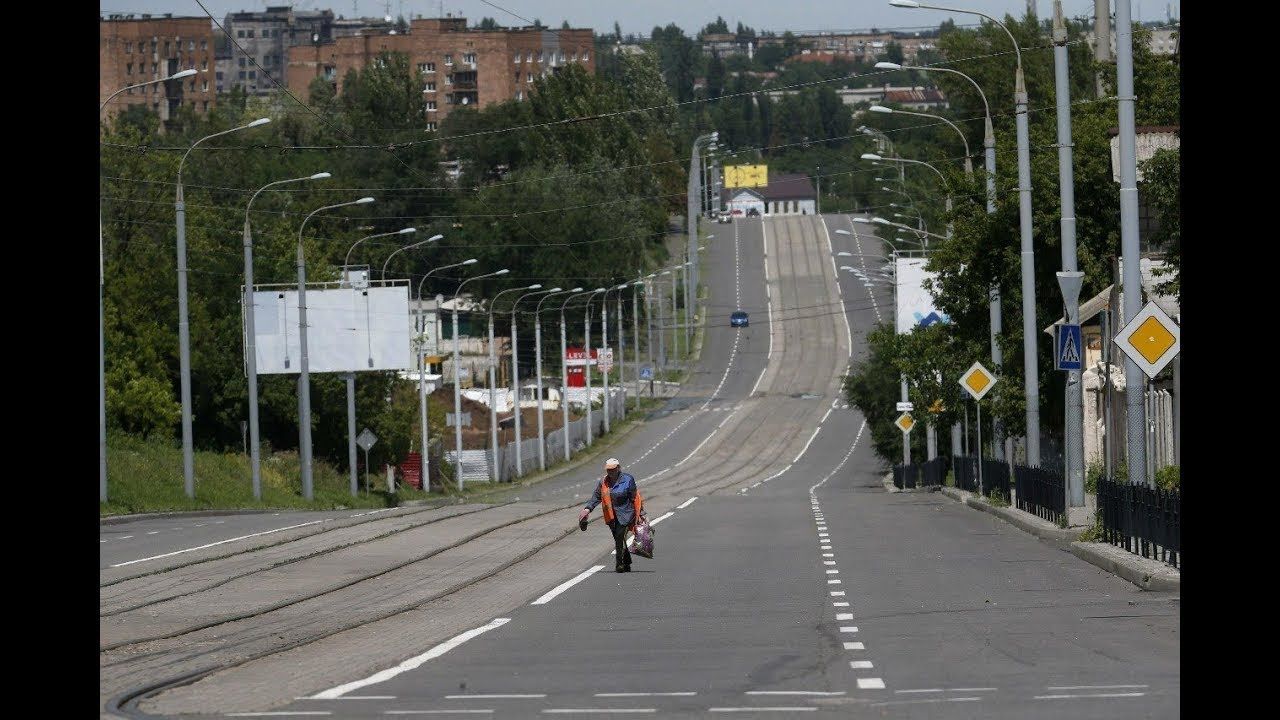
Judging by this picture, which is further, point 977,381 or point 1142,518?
point 977,381

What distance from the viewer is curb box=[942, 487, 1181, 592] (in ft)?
70.9

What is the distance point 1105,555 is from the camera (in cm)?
2512

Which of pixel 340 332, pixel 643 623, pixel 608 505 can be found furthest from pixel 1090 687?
pixel 340 332

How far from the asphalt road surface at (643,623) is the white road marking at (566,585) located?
11 centimetres

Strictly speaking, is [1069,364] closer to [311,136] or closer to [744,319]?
[744,319]

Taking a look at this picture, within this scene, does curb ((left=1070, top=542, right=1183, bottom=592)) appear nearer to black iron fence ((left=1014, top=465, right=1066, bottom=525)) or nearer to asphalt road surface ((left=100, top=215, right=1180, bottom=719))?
asphalt road surface ((left=100, top=215, right=1180, bottom=719))

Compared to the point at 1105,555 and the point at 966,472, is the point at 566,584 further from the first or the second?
the point at 966,472

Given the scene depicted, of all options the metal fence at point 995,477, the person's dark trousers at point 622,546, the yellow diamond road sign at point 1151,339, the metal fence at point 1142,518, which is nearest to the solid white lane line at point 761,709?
the metal fence at point 1142,518

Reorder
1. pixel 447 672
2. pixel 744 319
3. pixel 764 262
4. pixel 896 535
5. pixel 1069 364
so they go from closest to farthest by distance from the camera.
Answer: pixel 447 672 < pixel 1069 364 < pixel 896 535 < pixel 744 319 < pixel 764 262

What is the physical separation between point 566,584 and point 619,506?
8.76 feet

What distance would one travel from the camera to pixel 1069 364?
32062 millimetres

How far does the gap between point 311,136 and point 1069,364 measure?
128289 millimetres
